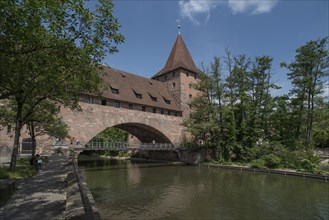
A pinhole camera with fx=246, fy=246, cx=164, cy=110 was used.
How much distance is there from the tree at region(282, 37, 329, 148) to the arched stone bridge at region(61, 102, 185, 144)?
15.3 m

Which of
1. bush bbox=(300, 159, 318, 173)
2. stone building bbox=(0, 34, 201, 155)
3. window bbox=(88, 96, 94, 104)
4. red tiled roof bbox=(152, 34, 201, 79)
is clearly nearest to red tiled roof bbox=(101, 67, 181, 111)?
stone building bbox=(0, 34, 201, 155)

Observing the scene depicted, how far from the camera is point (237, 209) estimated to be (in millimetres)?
10695

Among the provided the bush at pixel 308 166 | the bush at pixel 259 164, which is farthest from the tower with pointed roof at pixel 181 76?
the bush at pixel 308 166

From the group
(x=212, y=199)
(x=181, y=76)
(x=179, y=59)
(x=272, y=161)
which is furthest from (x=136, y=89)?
(x=212, y=199)

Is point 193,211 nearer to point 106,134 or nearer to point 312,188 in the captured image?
point 312,188

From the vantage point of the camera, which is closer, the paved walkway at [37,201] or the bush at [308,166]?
the paved walkway at [37,201]

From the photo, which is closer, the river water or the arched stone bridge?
the river water

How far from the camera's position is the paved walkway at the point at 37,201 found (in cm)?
→ 534

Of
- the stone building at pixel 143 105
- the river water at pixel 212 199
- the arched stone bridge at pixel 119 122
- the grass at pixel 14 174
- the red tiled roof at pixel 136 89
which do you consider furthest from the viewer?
the red tiled roof at pixel 136 89

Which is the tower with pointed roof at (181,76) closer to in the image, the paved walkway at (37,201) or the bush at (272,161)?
the bush at (272,161)

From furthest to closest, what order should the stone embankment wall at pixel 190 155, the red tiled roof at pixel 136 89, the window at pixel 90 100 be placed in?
1. the stone embankment wall at pixel 190 155
2. the red tiled roof at pixel 136 89
3. the window at pixel 90 100

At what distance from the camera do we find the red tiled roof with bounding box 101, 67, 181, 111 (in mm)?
29375

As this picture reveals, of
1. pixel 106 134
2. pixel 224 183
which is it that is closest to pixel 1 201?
pixel 224 183

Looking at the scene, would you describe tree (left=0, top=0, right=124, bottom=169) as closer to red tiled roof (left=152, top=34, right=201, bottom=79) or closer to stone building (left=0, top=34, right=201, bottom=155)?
stone building (left=0, top=34, right=201, bottom=155)
